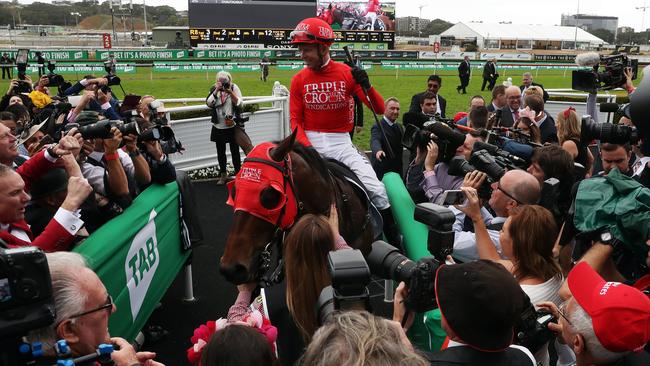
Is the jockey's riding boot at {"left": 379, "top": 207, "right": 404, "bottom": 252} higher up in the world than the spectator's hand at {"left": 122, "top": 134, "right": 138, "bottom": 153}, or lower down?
lower down

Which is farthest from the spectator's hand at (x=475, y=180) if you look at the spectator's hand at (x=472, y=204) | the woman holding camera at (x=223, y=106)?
the woman holding camera at (x=223, y=106)

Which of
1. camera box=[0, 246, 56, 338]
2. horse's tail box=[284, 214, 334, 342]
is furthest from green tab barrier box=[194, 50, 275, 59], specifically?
camera box=[0, 246, 56, 338]

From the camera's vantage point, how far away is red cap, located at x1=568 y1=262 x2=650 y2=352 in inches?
72.7

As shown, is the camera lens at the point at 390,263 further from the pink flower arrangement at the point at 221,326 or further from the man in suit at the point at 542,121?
the man in suit at the point at 542,121

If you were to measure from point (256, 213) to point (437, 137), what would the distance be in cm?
164

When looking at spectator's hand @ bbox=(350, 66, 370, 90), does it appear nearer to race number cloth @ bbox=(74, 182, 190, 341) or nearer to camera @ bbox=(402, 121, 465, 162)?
→ camera @ bbox=(402, 121, 465, 162)

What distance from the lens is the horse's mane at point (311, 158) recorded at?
3.23 m

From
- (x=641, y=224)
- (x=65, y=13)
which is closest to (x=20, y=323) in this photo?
(x=641, y=224)

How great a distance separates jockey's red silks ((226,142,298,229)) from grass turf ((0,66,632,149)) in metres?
11.6

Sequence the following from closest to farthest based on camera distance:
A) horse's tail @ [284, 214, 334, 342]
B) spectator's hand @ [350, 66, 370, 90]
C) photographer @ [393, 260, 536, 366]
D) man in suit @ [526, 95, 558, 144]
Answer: photographer @ [393, 260, 536, 366] → horse's tail @ [284, 214, 334, 342] → spectator's hand @ [350, 66, 370, 90] → man in suit @ [526, 95, 558, 144]

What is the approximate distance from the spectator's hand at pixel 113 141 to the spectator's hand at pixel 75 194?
766mm

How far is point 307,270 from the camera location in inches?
90.4

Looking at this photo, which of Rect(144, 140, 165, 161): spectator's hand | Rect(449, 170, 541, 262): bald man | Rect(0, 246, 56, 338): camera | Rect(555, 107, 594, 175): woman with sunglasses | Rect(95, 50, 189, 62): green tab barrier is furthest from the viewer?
Rect(95, 50, 189, 62): green tab barrier

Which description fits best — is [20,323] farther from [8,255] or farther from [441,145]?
[441,145]
